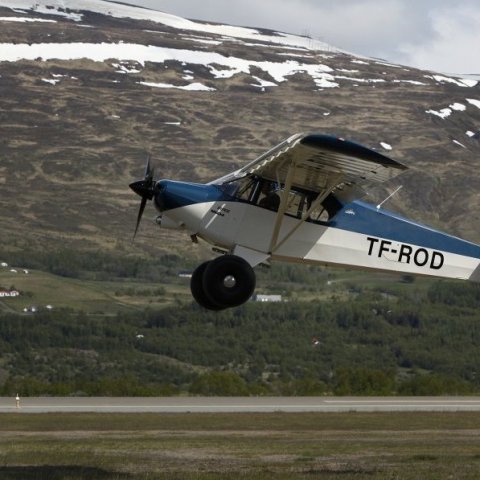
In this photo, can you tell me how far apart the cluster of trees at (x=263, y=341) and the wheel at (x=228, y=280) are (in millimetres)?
76439

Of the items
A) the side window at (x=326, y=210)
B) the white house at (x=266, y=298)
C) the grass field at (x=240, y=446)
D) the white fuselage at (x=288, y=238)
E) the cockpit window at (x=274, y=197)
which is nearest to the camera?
the white fuselage at (x=288, y=238)

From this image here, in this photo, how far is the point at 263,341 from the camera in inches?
4995

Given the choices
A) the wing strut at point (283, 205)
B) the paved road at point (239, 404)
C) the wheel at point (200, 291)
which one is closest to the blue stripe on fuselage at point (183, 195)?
the wing strut at point (283, 205)

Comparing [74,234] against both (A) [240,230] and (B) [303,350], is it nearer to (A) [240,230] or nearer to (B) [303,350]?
(B) [303,350]

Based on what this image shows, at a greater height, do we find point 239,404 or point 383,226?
point 383,226

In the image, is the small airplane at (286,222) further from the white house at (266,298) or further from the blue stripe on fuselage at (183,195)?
the white house at (266,298)

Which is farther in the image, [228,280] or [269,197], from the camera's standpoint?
[269,197]

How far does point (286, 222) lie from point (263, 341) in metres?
104

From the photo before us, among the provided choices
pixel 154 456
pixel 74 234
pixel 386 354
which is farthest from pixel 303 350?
pixel 154 456

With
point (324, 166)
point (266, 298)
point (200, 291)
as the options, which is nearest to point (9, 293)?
point (266, 298)

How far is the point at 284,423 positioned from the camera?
42656mm

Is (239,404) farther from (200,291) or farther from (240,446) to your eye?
(200,291)

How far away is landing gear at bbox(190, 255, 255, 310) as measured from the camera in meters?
22.6

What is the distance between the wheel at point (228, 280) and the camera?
22609mm
